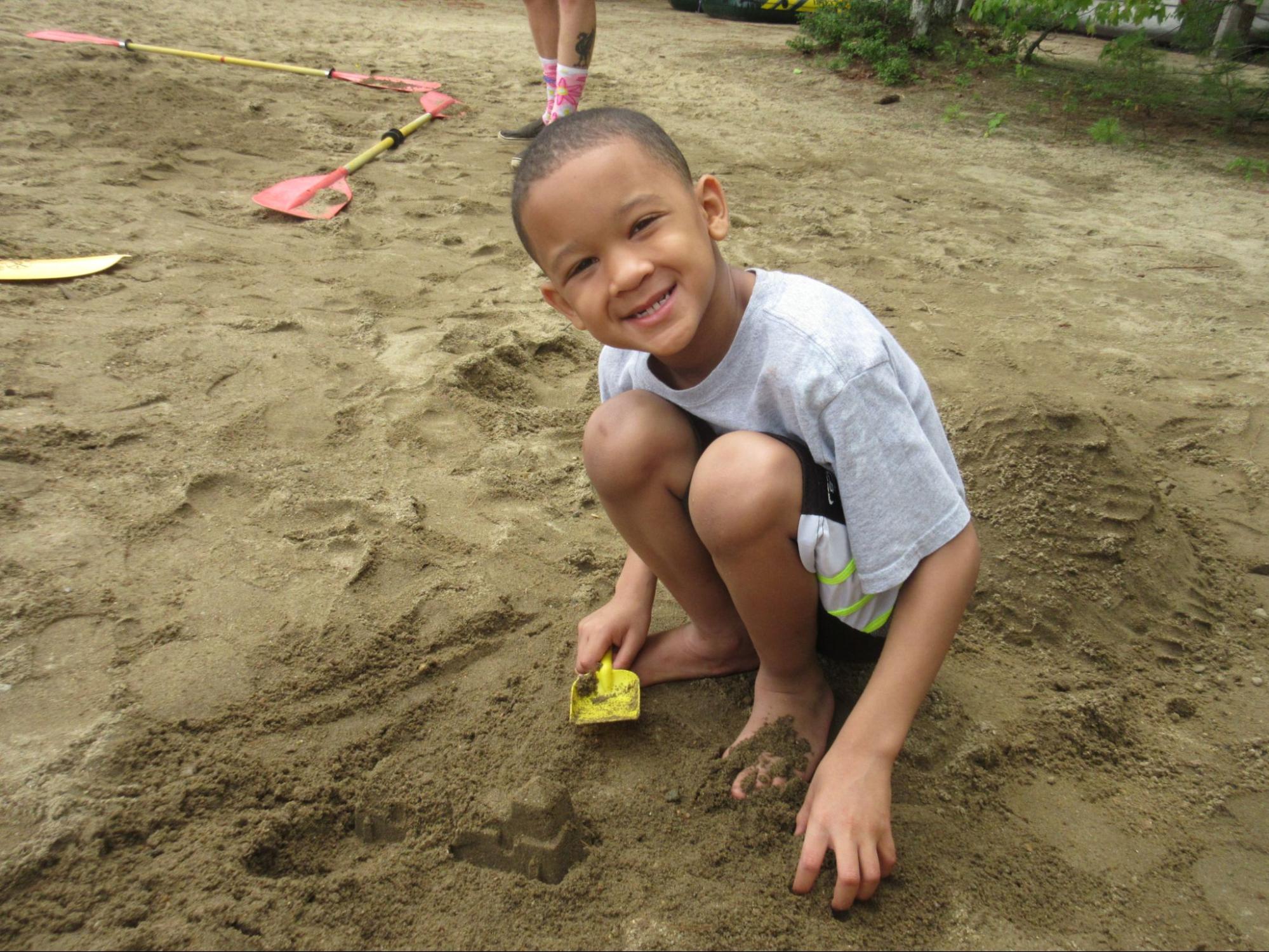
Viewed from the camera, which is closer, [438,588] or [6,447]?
[438,588]

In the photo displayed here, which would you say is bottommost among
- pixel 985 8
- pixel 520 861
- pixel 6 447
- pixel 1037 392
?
pixel 520 861

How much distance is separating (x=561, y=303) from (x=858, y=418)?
1.43 ft

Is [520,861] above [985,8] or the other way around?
the other way around

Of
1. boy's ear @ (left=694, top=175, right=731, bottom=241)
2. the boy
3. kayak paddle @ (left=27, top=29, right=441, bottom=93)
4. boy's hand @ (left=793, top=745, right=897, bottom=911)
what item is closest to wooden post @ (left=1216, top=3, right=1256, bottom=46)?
kayak paddle @ (left=27, top=29, right=441, bottom=93)

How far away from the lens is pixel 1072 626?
1596 mm

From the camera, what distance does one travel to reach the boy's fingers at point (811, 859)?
3.54ft

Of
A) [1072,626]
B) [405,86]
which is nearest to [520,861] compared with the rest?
[1072,626]

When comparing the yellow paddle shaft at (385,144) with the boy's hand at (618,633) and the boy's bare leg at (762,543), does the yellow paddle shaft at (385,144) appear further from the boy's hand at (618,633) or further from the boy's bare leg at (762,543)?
the boy's bare leg at (762,543)

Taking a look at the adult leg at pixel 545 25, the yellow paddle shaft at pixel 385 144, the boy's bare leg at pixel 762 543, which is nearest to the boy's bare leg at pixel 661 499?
the boy's bare leg at pixel 762 543

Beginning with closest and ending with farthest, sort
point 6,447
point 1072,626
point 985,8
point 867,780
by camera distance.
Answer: point 867,780 < point 1072,626 < point 6,447 < point 985,8

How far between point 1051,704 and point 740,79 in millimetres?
4962

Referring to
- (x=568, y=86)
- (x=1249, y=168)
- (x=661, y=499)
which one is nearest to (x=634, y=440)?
(x=661, y=499)

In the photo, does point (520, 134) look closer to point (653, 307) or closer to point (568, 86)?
point (568, 86)

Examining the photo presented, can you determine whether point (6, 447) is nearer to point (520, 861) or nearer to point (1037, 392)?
point (520, 861)
